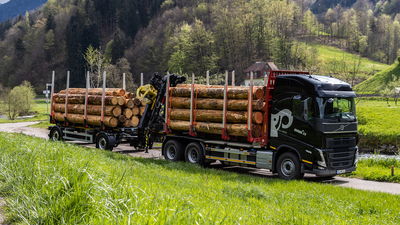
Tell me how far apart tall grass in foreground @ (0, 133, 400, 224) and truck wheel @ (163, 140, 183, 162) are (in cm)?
493

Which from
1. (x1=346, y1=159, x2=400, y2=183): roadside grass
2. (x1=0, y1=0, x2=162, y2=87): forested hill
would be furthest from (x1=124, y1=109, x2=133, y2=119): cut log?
(x1=0, y1=0, x2=162, y2=87): forested hill

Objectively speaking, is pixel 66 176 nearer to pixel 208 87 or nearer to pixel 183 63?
pixel 208 87

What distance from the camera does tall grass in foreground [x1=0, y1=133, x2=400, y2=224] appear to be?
17.5 ft

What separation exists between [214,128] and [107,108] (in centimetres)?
678

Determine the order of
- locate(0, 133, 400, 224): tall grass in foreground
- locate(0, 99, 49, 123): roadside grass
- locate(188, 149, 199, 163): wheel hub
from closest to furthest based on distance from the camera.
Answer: locate(0, 133, 400, 224): tall grass in foreground
locate(188, 149, 199, 163): wheel hub
locate(0, 99, 49, 123): roadside grass

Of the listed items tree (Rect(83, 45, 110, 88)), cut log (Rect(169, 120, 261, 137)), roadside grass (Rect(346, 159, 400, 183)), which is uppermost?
tree (Rect(83, 45, 110, 88))

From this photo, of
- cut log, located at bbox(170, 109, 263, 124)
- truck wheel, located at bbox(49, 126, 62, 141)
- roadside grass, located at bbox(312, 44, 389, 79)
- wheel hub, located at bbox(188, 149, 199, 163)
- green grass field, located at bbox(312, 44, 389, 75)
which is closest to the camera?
cut log, located at bbox(170, 109, 263, 124)

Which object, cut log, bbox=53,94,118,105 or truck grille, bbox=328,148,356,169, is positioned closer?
truck grille, bbox=328,148,356,169

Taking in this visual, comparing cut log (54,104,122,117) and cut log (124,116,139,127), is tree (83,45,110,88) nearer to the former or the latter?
cut log (54,104,122,117)

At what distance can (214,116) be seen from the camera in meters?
15.5

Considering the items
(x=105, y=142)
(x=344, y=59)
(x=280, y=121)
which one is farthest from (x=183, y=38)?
(x=280, y=121)

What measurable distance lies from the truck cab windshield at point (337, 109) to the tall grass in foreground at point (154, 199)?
8.47ft

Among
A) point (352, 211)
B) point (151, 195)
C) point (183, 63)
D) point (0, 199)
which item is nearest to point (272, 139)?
point (352, 211)

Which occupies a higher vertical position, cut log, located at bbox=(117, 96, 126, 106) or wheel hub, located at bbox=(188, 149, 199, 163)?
cut log, located at bbox=(117, 96, 126, 106)
